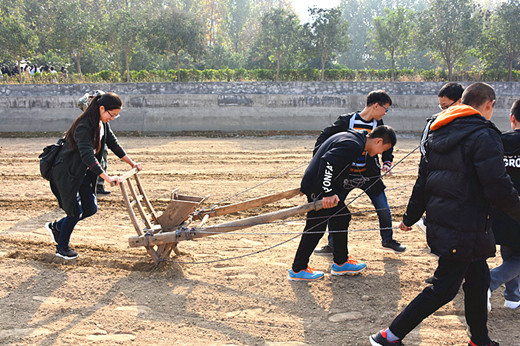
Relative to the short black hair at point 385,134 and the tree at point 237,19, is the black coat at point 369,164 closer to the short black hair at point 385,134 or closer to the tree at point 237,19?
the short black hair at point 385,134

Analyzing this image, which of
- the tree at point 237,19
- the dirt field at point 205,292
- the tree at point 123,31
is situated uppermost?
the tree at point 237,19

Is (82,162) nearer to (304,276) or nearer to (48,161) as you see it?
(48,161)

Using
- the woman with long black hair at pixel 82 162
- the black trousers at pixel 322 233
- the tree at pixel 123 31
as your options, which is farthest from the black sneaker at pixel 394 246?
the tree at pixel 123 31

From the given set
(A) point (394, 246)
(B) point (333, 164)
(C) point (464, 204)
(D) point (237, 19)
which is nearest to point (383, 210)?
(A) point (394, 246)

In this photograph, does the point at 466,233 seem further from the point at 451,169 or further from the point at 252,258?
the point at 252,258

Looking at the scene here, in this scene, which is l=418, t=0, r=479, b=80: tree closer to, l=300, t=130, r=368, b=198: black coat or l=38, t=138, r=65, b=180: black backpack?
l=300, t=130, r=368, b=198: black coat

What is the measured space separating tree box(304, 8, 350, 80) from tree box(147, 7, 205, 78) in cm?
646

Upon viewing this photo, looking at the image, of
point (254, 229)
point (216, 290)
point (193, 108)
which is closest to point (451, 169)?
point (216, 290)

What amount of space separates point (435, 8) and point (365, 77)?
5.21 metres

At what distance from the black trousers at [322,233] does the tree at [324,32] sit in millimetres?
19740

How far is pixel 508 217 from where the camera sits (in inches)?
144

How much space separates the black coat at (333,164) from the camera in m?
3.94

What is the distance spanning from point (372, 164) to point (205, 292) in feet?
7.66

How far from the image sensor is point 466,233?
2.84 meters
